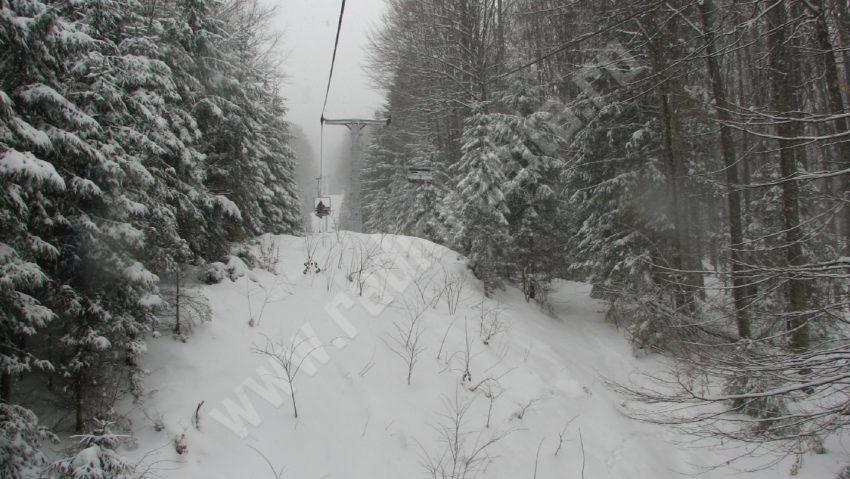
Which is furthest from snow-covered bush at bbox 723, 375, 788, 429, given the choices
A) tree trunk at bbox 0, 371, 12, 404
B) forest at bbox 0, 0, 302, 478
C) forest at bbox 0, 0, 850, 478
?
A: tree trunk at bbox 0, 371, 12, 404

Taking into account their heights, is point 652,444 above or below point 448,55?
below

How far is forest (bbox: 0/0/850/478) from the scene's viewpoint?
304 cm

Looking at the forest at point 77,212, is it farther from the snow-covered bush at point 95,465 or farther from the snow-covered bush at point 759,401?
the snow-covered bush at point 759,401

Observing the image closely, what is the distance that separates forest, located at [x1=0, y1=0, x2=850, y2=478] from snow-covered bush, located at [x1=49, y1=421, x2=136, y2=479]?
0.02 metres

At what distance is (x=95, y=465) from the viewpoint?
2693mm

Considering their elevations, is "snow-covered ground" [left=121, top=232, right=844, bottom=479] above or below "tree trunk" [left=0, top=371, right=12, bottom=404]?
below

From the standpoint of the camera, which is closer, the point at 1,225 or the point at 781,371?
the point at 1,225

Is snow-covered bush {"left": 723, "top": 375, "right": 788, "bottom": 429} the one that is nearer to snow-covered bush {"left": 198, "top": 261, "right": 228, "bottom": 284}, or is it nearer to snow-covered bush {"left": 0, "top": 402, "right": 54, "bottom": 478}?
snow-covered bush {"left": 0, "top": 402, "right": 54, "bottom": 478}

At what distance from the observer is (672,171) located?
924 centimetres

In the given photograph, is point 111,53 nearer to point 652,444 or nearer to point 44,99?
point 44,99

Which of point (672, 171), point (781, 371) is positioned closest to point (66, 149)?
point (781, 371)

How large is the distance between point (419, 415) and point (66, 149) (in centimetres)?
380

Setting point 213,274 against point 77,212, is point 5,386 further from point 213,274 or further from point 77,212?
point 213,274

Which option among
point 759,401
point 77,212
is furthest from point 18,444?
point 759,401
